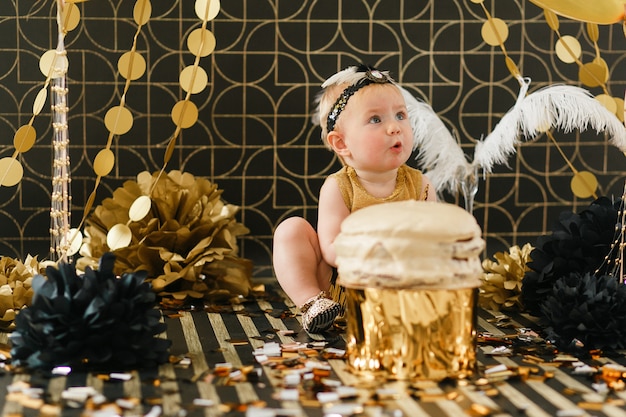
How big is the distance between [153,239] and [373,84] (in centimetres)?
58

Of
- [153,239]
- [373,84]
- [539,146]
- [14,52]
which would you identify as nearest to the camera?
[373,84]

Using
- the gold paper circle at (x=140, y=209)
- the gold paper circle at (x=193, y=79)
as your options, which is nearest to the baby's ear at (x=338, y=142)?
the gold paper circle at (x=193, y=79)

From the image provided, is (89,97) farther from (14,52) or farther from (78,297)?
(78,297)

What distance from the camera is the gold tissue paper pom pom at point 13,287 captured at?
1558 mm

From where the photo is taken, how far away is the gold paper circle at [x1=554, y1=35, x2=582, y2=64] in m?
1.78

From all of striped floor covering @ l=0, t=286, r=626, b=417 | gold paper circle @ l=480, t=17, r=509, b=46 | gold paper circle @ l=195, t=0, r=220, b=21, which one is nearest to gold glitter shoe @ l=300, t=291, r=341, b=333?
striped floor covering @ l=0, t=286, r=626, b=417

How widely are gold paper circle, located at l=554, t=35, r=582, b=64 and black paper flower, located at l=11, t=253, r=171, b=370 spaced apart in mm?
→ 980

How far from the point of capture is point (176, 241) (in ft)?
6.13

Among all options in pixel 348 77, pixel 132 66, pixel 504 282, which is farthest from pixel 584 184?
pixel 132 66

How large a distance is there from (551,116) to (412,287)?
2.36ft

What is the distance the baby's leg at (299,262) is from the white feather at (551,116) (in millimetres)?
479

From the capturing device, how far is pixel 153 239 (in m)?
1.86

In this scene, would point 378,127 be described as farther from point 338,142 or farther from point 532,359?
point 532,359

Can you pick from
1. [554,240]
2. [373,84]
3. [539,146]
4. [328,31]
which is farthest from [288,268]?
[539,146]
